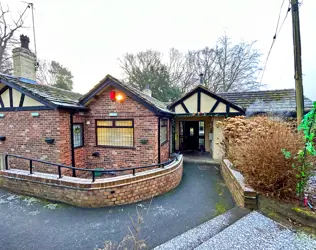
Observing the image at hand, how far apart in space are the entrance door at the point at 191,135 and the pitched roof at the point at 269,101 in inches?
129

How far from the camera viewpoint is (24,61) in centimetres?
731

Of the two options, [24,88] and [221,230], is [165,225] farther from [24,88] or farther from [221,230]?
[24,88]

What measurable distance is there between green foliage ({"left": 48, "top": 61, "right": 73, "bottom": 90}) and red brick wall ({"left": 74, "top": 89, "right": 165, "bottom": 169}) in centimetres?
1795

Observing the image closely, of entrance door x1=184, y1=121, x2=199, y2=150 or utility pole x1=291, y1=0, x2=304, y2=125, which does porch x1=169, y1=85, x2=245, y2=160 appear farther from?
utility pole x1=291, y1=0, x2=304, y2=125

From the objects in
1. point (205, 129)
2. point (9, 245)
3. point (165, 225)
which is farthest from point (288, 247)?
point (205, 129)

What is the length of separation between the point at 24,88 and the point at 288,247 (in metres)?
8.80

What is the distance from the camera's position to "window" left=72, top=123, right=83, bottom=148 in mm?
6709

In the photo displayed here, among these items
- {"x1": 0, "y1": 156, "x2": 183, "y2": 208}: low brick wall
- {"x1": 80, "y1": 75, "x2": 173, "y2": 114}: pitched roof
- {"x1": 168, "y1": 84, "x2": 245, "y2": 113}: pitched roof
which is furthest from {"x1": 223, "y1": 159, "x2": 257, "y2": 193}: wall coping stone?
{"x1": 168, "y1": 84, "x2": 245, "y2": 113}: pitched roof

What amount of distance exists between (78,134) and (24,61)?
14.5ft

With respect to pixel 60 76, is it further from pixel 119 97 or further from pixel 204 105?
pixel 204 105

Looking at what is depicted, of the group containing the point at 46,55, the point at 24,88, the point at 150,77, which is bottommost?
the point at 24,88

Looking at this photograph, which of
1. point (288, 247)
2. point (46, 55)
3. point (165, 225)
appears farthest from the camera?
point (46, 55)

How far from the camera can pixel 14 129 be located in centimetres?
662

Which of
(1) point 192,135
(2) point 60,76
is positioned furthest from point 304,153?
(2) point 60,76
